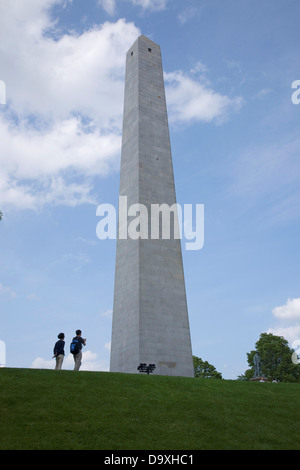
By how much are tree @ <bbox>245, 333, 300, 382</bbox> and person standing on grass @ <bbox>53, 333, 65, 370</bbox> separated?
4411 centimetres

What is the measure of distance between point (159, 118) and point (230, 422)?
2665cm

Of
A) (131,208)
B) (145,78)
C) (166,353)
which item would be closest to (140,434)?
(166,353)

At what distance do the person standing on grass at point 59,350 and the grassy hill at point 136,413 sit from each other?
2.04 metres

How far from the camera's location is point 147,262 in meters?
29.4

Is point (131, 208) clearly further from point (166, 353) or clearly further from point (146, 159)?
point (166, 353)

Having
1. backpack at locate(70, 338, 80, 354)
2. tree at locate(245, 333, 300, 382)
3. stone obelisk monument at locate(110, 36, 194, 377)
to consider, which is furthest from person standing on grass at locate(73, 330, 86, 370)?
tree at locate(245, 333, 300, 382)

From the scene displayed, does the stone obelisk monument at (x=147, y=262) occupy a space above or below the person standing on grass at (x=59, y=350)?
above

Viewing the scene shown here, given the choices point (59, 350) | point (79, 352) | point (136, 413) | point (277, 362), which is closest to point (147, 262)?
point (79, 352)

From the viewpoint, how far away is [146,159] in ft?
108

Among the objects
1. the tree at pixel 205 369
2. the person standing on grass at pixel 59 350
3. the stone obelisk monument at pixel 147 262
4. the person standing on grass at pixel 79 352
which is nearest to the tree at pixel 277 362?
the tree at pixel 205 369

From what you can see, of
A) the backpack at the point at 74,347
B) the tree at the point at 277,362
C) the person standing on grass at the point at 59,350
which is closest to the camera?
the person standing on grass at the point at 59,350

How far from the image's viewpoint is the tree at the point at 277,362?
192ft

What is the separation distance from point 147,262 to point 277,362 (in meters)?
39.0

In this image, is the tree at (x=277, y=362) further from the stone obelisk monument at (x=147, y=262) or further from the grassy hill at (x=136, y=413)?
the grassy hill at (x=136, y=413)
